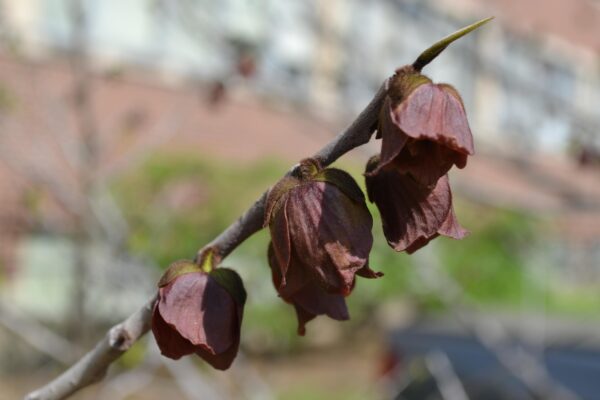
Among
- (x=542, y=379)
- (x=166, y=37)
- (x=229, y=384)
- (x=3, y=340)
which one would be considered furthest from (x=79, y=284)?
(x=166, y=37)

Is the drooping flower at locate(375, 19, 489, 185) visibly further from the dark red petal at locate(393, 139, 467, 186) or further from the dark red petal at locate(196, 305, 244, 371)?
the dark red petal at locate(196, 305, 244, 371)

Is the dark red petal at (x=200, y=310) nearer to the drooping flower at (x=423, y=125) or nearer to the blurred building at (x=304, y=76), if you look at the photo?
the drooping flower at (x=423, y=125)

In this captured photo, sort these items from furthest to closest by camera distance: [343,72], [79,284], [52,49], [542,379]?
[52,49] < [343,72] < [79,284] < [542,379]

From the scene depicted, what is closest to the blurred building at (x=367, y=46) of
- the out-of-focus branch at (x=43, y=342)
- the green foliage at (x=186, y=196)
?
the green foliage at (x=186, y=196)

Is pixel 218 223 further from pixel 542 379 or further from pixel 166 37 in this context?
pixel 542 379

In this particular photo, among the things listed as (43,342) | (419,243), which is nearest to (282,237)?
(419,243)

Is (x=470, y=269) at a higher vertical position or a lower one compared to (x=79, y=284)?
lower
